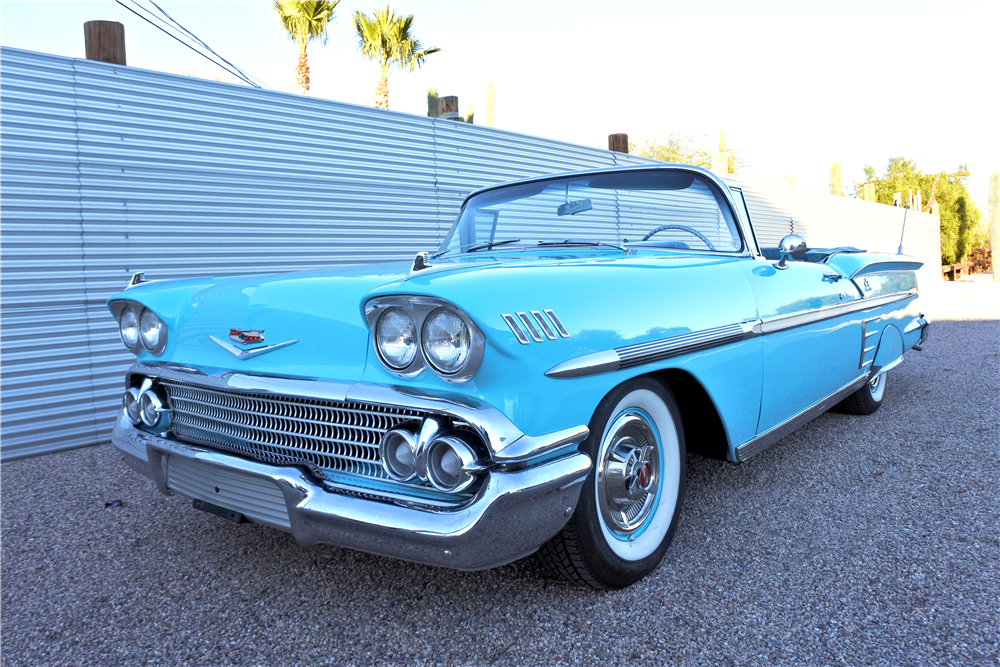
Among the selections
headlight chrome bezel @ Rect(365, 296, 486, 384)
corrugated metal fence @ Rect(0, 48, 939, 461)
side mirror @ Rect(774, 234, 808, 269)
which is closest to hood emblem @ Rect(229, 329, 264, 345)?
headlight chrome bezel @ Rect(365, 296, 486, 384)

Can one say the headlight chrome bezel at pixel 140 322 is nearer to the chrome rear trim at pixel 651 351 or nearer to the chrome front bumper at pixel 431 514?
the chrome front bumper at pixel 431 514

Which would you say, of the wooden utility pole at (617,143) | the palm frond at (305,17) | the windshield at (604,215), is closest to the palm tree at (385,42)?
the palm frond at (305,17)

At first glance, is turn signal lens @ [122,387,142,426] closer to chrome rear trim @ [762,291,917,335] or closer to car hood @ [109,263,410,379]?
car hood @ [109,263,410,379]

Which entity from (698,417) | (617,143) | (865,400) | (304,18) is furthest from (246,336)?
(304,18)

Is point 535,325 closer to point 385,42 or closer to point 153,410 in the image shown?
point 153,410

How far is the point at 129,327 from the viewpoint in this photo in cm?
243

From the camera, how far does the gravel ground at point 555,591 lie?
1.72 metres

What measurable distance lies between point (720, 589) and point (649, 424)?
529mm

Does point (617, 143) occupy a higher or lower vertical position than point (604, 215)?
higher

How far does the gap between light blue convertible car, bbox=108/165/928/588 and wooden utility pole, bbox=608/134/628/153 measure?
627 cm

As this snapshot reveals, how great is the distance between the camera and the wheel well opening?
2.26 metres

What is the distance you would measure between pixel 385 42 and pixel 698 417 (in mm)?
17038

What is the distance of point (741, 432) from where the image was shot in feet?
7.89

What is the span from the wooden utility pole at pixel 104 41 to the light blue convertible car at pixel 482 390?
2.70m
